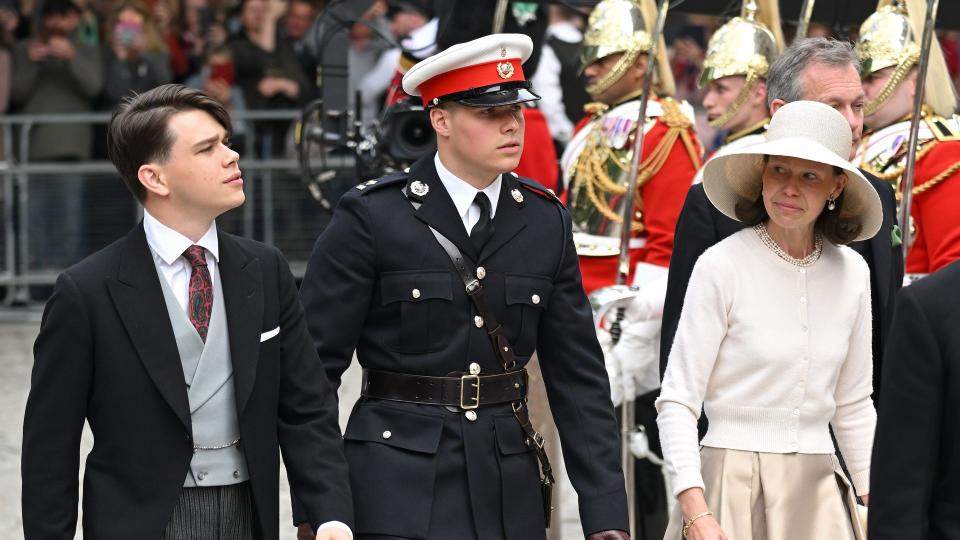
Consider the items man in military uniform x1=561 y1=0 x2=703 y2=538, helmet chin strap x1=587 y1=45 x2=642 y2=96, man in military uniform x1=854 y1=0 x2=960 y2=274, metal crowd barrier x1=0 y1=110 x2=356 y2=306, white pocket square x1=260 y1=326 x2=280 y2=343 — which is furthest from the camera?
metal crowd barrier x1=0 y1=110 x2=356 y2=306

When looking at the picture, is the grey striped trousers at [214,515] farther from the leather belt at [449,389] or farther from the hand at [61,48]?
the hand at [61,48]

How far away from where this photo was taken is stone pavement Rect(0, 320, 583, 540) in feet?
25.1

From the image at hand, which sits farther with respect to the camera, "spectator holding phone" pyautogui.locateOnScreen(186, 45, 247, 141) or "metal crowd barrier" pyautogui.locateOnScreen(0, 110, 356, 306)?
"spectator holding phone" pyautogui.locateOnScreen(186, 45, 247, 141)

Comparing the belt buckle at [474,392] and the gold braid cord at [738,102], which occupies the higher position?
the gold braid cord at [738,102]

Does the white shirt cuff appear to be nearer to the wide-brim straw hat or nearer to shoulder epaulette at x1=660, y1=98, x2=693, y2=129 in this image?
the wide-brim straw hat

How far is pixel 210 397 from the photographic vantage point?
3.98 m

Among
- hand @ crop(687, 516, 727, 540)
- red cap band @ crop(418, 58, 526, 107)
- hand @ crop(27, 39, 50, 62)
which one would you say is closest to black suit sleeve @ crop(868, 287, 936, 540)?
hand @ crop(687, 516, 727, 540)

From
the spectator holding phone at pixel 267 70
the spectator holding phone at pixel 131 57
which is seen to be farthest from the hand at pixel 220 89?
the spectator holding phone at pixel 131 57

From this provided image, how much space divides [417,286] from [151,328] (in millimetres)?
771

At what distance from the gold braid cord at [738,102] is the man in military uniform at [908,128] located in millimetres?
382

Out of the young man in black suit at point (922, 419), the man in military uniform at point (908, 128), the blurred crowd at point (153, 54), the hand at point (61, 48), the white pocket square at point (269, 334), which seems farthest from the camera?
the hand at point (61, 48)

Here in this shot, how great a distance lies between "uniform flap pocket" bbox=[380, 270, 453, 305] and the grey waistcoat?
578mm

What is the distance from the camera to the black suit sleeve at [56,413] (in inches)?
152

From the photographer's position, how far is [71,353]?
386 centimetres
